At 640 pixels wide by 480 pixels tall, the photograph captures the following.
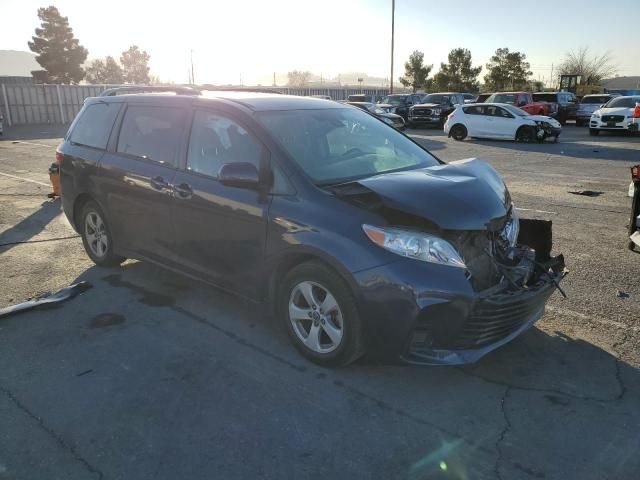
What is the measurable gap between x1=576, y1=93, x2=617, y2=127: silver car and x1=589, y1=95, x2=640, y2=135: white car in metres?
6.36

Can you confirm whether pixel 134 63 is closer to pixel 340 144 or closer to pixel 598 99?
pixel 598 99

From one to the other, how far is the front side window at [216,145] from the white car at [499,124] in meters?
17.8

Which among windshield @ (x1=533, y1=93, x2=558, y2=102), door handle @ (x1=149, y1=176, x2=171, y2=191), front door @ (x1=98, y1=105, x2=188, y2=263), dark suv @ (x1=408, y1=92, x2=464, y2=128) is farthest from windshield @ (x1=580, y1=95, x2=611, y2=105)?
door handle @ (x1=149, y1=176, x2=171, y2=191)

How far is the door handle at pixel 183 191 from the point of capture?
164 inches

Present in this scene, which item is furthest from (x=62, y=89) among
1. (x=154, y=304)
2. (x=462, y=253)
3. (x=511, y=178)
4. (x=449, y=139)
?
(x=462, y=253)

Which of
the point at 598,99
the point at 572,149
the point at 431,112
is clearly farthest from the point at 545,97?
the point at 572,149

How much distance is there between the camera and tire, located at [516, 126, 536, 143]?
19562mm

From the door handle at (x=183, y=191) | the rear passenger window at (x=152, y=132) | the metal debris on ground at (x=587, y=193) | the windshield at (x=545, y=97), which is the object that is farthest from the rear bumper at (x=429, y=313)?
the windshield at (x=545, y=97)

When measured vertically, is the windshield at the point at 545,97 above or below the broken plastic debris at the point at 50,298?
above

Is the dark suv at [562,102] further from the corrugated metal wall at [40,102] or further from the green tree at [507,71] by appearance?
the green tree at [507,71]

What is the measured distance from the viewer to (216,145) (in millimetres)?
4117

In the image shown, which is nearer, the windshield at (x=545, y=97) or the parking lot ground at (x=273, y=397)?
the parking lot ground at (x=273, y=397)

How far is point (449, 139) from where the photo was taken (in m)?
21.8

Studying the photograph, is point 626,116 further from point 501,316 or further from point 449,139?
point 501,316
